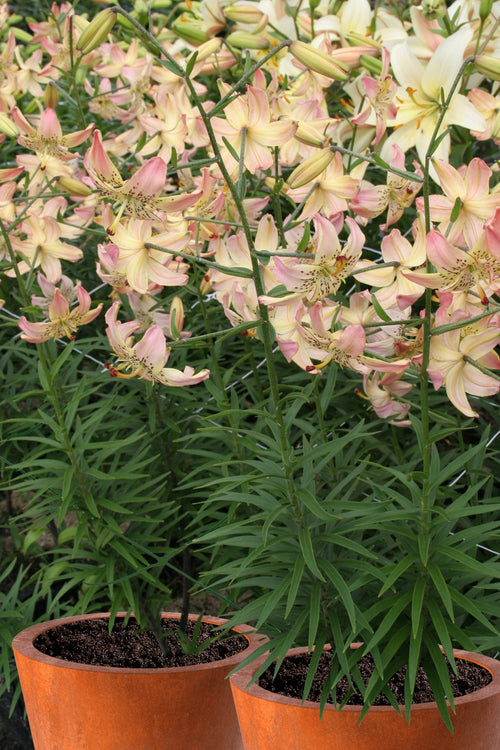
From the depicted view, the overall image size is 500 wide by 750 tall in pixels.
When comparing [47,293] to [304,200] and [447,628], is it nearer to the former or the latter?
[304,200]

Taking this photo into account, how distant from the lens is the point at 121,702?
1.11 m

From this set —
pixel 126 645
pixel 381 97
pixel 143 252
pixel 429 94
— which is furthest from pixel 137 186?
pixel 126 645

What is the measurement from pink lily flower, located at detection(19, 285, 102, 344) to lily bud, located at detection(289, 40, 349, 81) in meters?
0.38

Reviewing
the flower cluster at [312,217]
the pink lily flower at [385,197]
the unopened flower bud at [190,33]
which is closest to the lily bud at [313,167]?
the flower cluster at [312,217]

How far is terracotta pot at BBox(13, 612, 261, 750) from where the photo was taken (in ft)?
3.64

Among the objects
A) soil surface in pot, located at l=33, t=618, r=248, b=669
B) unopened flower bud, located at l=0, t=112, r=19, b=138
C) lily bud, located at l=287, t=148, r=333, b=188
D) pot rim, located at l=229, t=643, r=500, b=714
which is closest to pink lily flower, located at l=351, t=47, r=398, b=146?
lily bud, located at l=287, t=148, r=333, b=188

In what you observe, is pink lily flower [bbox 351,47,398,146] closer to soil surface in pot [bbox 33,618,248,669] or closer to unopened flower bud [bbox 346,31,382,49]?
unopened flower bud [bbox 346,31,382,49]

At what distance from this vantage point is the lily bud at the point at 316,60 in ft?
2.83

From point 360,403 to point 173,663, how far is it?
1.56ft

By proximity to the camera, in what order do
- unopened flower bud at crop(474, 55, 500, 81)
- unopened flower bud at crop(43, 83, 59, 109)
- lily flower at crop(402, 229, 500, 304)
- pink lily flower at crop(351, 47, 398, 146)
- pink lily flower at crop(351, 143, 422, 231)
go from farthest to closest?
unopened flower bud at crop(43, 83, 59, 109) < pink lily flower at crop(351, 47, 398, 146) < pink lily flower at crop(351, 143, 422, 231) < unopened flower bud at crop(474, 55, 500, 81) < lily flower at crop(402, 229, 500, 304)

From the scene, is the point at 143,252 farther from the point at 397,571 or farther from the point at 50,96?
the point at 50,96

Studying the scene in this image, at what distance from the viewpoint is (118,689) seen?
3.64ft

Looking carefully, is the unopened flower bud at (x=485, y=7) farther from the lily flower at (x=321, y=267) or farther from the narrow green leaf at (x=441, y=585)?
the narrow green leaf at (x=441, y=585)

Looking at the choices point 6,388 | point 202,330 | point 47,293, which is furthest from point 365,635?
point 6,388
